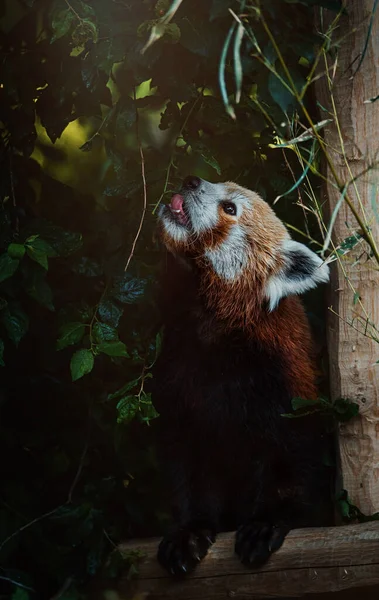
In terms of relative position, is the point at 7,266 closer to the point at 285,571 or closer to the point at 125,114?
the point at 125,114

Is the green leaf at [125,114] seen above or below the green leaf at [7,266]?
above

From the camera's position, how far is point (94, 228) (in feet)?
12.9

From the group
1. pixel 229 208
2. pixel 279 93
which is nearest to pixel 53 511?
pixel 229 208

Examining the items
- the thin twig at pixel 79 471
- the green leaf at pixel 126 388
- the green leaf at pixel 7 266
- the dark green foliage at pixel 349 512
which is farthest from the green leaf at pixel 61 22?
the dark green foliage at pixel 349 512

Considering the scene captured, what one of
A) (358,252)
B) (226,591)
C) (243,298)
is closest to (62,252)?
(243,298)

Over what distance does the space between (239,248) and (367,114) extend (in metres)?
0.74

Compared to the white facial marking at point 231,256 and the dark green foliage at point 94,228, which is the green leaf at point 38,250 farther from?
the white facial marking at point 231,256

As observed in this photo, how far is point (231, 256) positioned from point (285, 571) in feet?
4.10

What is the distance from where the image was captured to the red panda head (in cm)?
339

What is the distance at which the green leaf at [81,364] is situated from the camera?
3.18 metres

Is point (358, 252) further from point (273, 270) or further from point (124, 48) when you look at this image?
point (124, 48)

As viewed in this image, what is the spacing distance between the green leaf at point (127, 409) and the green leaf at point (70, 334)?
31 cm

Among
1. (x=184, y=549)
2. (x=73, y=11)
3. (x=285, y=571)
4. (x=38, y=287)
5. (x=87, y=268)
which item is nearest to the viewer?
(x=285, y=571)

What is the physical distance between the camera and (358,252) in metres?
3.14
